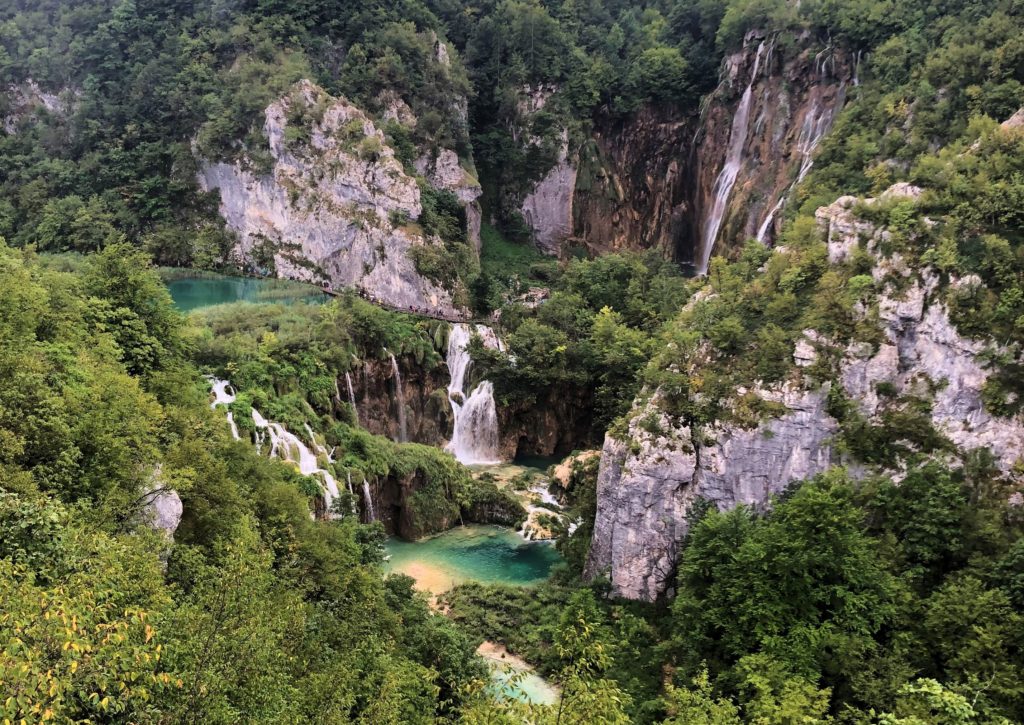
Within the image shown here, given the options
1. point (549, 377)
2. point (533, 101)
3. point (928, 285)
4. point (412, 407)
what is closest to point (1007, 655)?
point (928, 285)

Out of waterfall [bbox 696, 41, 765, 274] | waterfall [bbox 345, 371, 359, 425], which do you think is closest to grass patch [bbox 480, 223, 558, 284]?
waterfall [bbox 696, 41, 765, 274]

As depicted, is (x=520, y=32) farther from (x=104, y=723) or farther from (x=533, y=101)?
(x=104, y=723)

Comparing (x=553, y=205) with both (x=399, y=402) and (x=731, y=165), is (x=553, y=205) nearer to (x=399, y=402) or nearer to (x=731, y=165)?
(x=731, y=165)

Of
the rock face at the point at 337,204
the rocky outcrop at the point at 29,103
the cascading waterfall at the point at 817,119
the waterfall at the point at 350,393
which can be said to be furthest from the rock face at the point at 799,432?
the rocky outcrop at the point at 29,103

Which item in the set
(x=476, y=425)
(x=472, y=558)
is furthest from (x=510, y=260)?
(x=472, y=558)

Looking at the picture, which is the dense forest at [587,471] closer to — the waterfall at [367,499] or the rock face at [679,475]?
the rock face at [679,475]
